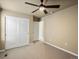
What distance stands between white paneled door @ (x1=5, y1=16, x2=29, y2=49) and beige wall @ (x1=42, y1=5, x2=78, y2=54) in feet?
6.02

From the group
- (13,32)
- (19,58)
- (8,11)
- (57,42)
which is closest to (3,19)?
(8,11)

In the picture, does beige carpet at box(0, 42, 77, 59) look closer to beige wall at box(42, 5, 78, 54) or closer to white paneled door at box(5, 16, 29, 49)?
beige wall at box(42, 5, 78, 54)

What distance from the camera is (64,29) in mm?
3918

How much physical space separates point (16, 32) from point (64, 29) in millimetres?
3081

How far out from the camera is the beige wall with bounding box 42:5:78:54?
3.35m

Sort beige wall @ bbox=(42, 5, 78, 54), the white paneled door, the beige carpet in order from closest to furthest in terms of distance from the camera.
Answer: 1. the beige carpet
2. beige wall @ bbox=(42, 5, 78, 54)
3. the white paneled door

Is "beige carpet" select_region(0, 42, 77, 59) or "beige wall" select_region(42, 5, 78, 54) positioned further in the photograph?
"beige wall" select_region(42, 5, 78, 54)

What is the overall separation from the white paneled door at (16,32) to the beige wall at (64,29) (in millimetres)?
1836

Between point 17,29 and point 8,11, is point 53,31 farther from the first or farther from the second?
point 8,11

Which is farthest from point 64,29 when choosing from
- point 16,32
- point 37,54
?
point 16,32

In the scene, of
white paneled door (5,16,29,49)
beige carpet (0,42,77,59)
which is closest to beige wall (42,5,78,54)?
beige carpet (0,42,77,59)

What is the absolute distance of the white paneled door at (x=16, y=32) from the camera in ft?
14.2

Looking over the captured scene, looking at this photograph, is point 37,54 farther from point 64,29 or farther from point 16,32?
point 16,32

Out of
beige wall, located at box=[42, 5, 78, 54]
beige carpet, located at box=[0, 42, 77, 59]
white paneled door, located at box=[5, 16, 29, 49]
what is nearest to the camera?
beige carpet, located at box=[0, 42, 77, 59]
